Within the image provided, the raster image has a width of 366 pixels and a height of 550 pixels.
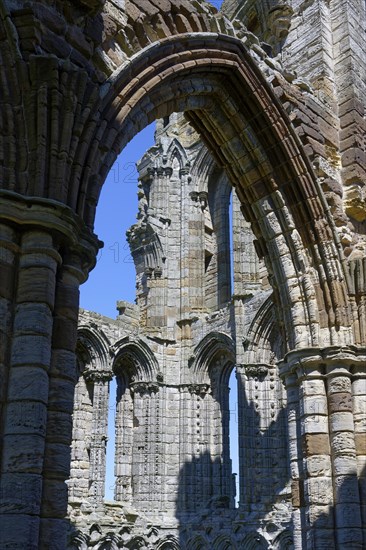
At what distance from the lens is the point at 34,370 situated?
15.2ft

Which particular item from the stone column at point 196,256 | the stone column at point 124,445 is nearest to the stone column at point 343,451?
the stone column at point 124,445

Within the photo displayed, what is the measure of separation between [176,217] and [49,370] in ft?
43.2

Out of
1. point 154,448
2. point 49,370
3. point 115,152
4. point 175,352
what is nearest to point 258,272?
point 175,352

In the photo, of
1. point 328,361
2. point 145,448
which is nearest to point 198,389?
point 145,448

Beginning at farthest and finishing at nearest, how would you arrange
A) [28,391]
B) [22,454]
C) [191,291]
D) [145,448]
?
[191,291] < [145,448] < [28,391] < [22,454]

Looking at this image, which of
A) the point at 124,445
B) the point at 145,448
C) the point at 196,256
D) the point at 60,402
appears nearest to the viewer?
the point at 60,402

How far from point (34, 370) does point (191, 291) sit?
12505 millimetres

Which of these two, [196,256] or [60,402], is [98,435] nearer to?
[196,256]

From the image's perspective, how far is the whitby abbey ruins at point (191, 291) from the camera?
489 centimetres

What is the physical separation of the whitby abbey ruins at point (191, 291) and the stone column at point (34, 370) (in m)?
0.01

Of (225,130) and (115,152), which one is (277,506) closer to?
(225,130)

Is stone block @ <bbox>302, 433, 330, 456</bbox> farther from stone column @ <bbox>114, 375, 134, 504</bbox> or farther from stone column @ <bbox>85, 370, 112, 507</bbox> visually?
stone column @ <bbox>114, 375, 134, 504</bbox>

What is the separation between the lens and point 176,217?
17859 millimetres

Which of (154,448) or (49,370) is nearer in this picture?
(49,370)
